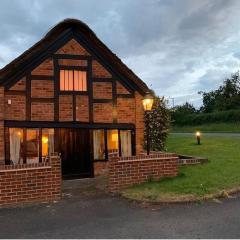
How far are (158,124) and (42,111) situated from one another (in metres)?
5.73

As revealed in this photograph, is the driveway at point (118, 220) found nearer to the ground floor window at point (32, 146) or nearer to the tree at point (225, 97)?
the ground floor window at point (32, 146)

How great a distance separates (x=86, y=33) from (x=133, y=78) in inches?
104

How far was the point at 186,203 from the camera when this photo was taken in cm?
989

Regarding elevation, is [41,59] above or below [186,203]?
above

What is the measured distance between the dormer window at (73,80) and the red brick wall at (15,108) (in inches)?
65.0

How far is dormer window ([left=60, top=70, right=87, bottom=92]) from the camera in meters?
15.5

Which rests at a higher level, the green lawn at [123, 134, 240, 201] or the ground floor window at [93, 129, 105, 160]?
the ground floor window at [93, 129, 105, 160]

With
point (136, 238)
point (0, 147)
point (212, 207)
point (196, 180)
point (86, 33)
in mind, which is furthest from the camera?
point (86, 33)

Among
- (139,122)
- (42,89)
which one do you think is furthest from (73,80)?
(139,122)

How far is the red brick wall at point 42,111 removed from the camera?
14961mm

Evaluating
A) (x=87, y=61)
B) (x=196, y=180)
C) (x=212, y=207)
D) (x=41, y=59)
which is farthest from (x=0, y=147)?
(x=212, y=207)

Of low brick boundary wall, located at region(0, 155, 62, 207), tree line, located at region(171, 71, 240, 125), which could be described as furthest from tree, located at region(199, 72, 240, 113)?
low brick boundary wall, located at region(0, 155, 62, 207)

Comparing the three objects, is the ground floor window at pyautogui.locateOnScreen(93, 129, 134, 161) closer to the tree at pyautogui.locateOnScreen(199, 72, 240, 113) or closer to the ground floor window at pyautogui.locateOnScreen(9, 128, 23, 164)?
the ground floor window at pyautogui.locateOnScreen(9, 128, 23, 164)

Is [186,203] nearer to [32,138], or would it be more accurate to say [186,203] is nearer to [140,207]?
[140,207]
